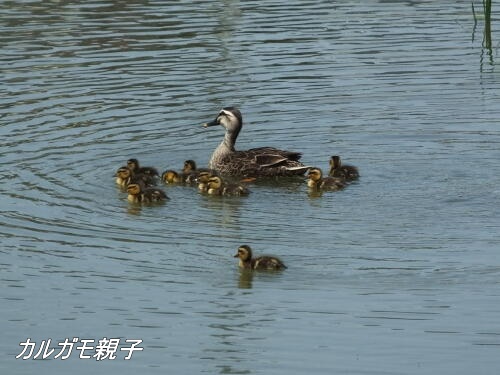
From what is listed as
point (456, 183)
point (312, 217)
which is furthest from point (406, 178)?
point (312, 217)

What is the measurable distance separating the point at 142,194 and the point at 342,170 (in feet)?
6.37

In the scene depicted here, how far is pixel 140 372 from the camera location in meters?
9.87

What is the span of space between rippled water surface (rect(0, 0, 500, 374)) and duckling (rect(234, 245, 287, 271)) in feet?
0.29

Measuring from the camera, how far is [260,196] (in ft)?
47.6

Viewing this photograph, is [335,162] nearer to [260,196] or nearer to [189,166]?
[260,196]

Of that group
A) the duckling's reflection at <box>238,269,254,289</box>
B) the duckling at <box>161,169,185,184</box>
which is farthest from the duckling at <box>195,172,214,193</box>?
the duckling's reflection at <box>238,269,254,289</box>

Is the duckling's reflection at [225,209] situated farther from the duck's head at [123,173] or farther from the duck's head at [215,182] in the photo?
the duck's head at [123,173]

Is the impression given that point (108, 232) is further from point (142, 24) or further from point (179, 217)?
point (142, 24)

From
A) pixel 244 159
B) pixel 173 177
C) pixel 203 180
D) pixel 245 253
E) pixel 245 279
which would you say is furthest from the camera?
pixel 244 159

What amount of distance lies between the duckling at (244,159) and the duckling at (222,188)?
687 mm

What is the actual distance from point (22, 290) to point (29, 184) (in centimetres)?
327

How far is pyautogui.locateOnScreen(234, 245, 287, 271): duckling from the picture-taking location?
462 inches

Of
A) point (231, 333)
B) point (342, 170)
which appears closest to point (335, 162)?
point (342, 170)

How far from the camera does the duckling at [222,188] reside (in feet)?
47.1
